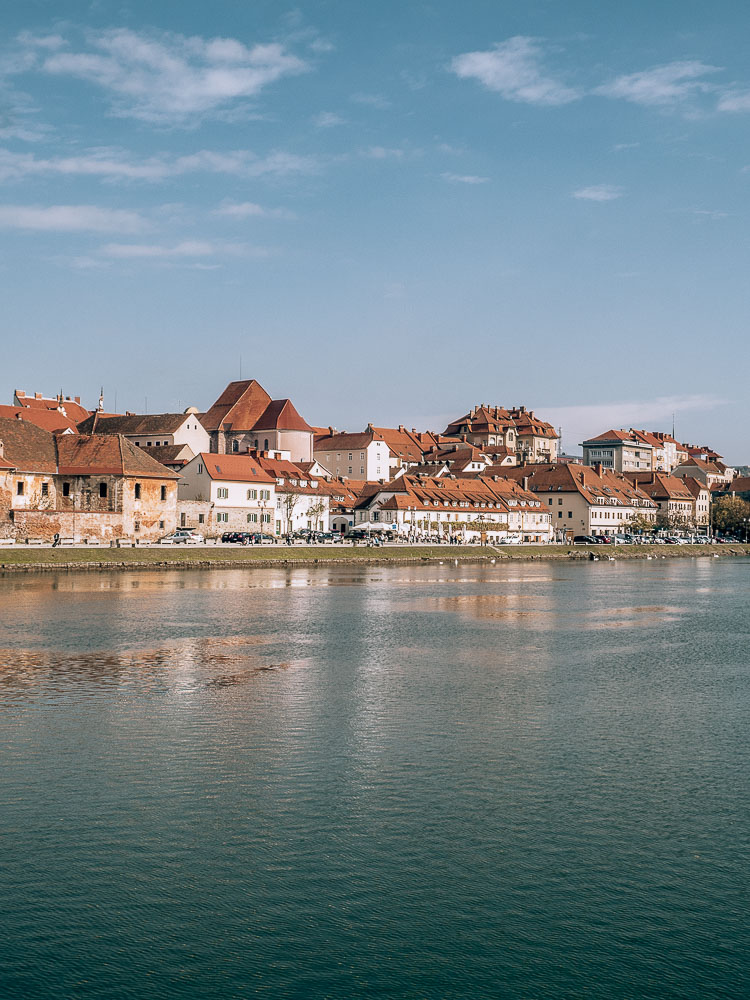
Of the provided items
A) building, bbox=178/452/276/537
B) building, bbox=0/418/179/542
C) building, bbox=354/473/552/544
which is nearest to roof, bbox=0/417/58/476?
building, bbox=0/418/179/542

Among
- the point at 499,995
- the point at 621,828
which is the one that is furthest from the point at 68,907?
the point at 621,828

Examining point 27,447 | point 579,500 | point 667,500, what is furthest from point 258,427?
point 667,500

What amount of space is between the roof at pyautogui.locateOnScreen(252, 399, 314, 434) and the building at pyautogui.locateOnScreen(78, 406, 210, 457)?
2322 cm

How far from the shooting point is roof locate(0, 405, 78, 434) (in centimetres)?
12231

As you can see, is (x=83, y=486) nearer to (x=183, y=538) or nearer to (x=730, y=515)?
(x=183, y=538)

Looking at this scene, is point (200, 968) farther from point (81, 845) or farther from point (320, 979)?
point (81, 845)

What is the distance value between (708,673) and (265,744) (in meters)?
17.4

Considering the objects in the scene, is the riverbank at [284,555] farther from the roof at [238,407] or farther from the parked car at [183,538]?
the roof at [238,407]

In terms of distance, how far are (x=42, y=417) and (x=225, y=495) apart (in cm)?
2875

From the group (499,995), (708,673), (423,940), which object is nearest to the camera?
(499,995)

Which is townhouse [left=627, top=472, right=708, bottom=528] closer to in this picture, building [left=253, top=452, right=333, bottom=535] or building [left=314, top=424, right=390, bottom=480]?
building [left=314, top=424, right=390, bottom=480]

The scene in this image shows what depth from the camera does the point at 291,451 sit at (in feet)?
514

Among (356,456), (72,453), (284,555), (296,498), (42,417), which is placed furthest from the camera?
(356,456)

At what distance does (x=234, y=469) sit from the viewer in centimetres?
11525
